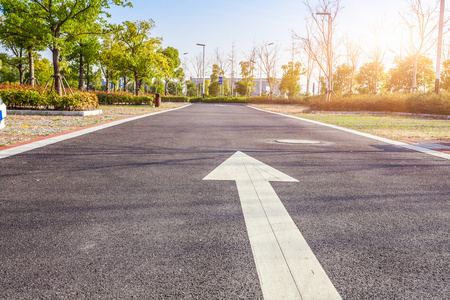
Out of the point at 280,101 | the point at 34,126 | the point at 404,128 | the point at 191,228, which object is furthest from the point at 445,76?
the point at 191,228

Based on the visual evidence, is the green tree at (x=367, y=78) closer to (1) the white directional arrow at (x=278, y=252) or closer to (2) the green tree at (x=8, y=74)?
(2) the green tree at (x=8, y=74)

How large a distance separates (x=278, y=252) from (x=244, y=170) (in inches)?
103

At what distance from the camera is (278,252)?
2.39 metres

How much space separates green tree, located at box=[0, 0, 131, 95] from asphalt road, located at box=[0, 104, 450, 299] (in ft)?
51.2

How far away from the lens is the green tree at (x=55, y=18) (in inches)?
742

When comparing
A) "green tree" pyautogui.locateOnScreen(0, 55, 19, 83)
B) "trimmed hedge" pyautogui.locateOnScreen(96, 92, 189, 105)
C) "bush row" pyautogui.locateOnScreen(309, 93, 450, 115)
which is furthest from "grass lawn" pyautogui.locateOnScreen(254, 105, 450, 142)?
Result: "green tree" pyautogui.locateOnScreen(0, 55, 19, 83)

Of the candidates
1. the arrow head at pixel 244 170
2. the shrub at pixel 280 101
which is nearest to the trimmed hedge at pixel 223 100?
the shrub at pixel 280 101

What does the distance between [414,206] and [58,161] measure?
471 cm

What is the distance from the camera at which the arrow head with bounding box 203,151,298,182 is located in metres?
4.56

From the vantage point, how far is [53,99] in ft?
53.6

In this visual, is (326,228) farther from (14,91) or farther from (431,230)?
(14,91)

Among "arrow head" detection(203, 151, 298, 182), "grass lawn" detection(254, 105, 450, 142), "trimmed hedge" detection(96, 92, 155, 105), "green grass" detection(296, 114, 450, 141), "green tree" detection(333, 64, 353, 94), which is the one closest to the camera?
"arrow head" detection(203, 151, 298, 182)

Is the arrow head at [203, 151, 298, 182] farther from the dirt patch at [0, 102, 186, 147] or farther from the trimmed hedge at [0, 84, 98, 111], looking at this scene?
the trimmed hedge at [0, 84, 98, 111]

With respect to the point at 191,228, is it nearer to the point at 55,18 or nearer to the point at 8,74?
the point at 55,18
